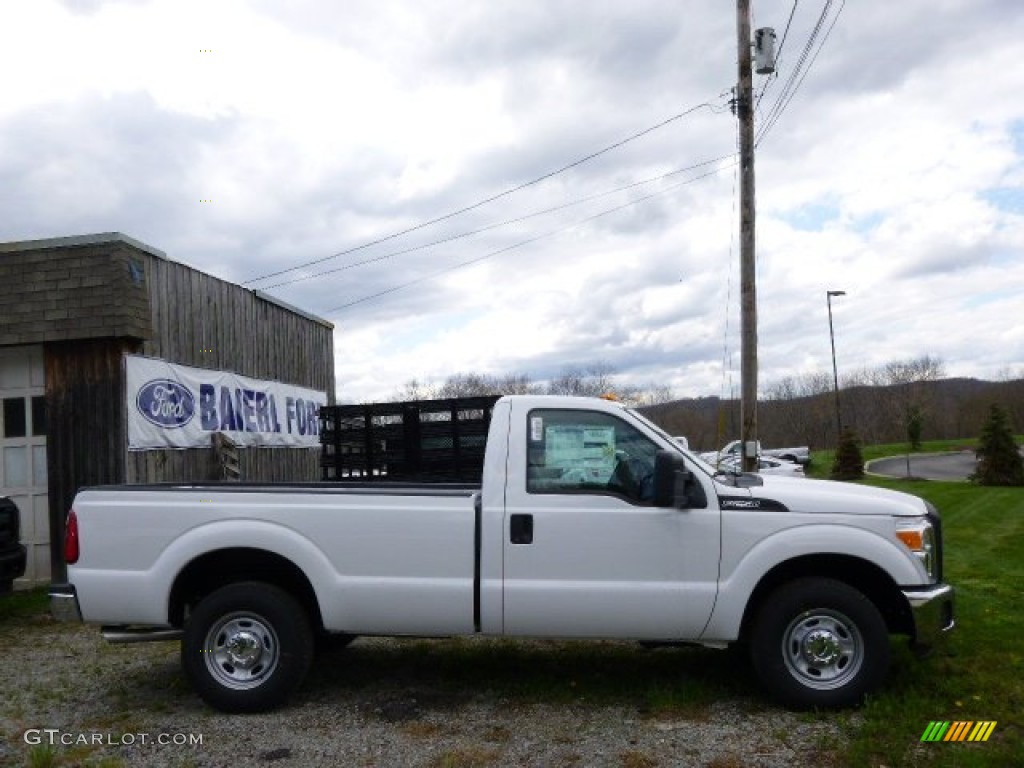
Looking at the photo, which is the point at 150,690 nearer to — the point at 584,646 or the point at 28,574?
the point at 584,646

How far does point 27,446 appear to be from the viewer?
10.2 m

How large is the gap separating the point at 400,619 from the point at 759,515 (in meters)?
2.23

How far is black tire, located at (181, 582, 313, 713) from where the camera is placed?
212 inches

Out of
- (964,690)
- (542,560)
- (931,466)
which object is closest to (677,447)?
(542,560)

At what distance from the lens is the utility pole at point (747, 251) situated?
13094 millimetres

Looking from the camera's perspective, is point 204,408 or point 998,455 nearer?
point 204,408

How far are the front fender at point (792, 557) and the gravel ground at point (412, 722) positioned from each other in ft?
2.04

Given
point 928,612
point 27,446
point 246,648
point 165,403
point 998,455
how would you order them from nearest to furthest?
1. point 928,612
2. point 246,648
3. point 27,446
4. point 165,403
5. point 998,455

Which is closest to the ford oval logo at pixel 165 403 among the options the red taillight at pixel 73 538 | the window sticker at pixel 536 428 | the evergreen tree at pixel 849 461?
the red taillight at pixel 73 538

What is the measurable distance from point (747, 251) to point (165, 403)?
848cm

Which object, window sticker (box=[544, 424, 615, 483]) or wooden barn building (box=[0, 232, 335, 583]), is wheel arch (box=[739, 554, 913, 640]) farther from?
wooden barn building (box=[0, 232, 335, 583])

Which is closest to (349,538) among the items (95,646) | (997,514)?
(95,646)

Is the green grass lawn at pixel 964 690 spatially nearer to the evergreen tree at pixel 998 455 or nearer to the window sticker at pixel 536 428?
the window sticker at pixel 536 428

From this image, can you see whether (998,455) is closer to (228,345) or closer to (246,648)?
(228,345)
